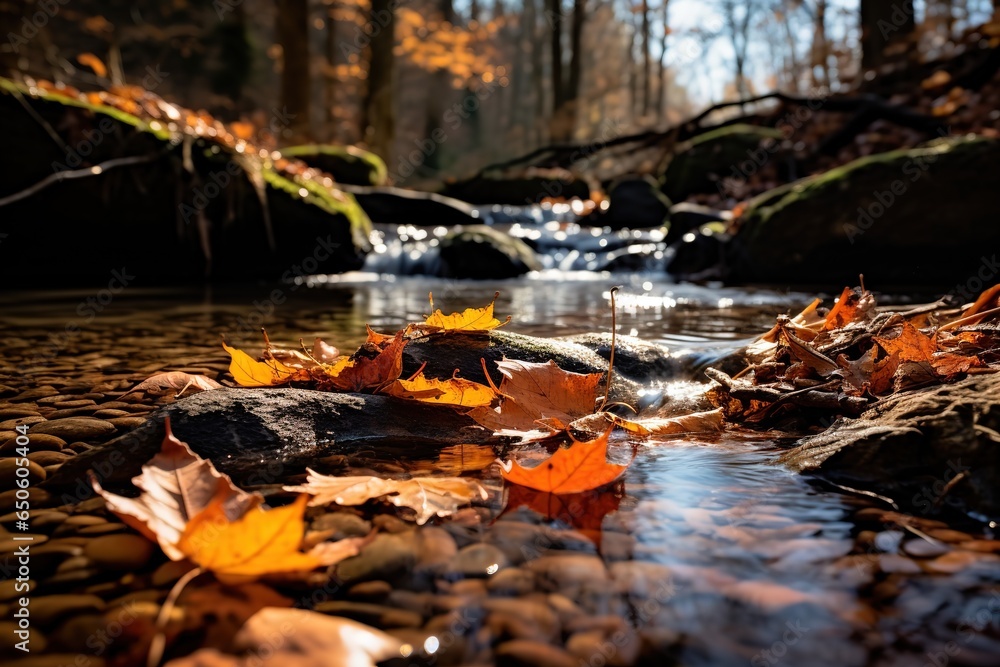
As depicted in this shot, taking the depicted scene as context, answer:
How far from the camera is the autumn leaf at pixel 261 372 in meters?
1.98

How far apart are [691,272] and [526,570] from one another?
7655 mm

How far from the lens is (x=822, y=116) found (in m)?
12.3

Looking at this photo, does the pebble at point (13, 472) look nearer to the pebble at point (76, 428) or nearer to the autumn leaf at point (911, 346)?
the pebble at point (76, 428)

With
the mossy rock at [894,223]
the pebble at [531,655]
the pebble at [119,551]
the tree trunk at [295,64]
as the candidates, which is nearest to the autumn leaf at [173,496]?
the pebble at [119,551]

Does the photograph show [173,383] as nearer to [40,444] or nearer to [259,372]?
[259,372]

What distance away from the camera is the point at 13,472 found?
1.46 m

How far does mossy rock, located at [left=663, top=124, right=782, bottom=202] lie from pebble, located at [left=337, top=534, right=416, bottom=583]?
12.2 meters

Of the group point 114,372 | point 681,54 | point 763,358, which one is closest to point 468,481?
point 763,358

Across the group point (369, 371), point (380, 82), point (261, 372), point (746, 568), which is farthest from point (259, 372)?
point (380, 82)

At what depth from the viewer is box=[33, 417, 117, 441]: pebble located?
1729 millimetres

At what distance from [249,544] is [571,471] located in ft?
2.04

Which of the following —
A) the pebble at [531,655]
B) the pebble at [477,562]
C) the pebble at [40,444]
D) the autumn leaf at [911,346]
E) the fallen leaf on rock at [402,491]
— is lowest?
the pebble at [531,655]

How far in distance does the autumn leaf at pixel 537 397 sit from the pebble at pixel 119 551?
3.01 ft

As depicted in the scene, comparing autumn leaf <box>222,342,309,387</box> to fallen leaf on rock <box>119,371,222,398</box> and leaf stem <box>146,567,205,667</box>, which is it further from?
leaf stem <box>146,567,205,667</box>
